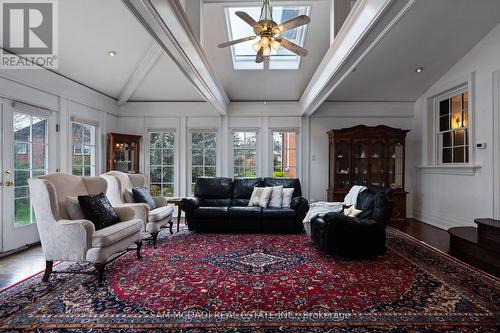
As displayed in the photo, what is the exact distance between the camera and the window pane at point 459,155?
516cm

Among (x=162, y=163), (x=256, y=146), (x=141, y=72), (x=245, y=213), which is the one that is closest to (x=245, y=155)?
(x=256, y=146)

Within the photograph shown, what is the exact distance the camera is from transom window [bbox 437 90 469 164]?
5094mm

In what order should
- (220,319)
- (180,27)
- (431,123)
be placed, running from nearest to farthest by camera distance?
1. (220,319)
2. (180,27)
3. (431,123)

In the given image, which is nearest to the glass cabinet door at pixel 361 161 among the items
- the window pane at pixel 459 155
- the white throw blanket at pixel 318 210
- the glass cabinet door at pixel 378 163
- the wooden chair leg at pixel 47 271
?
the glass cabinet door at pixel 378 163

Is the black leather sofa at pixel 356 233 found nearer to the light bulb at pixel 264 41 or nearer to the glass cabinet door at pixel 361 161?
the light bulb at pixel 264 41

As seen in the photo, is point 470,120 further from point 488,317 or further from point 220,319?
point 220,319

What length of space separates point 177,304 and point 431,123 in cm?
613

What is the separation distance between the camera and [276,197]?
5281mm

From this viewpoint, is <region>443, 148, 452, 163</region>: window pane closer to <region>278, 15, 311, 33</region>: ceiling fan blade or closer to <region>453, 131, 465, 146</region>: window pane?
<region>453, 131, 465, 146</region>: window pane

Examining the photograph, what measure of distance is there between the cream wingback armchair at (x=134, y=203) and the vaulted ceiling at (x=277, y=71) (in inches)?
77.6

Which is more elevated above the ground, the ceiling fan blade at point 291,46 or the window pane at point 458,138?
the ceiling fan blade at point 291,46

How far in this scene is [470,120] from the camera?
15.4ft

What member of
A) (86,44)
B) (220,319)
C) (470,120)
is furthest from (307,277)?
(86,44)

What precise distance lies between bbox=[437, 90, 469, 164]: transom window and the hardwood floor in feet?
4.81
